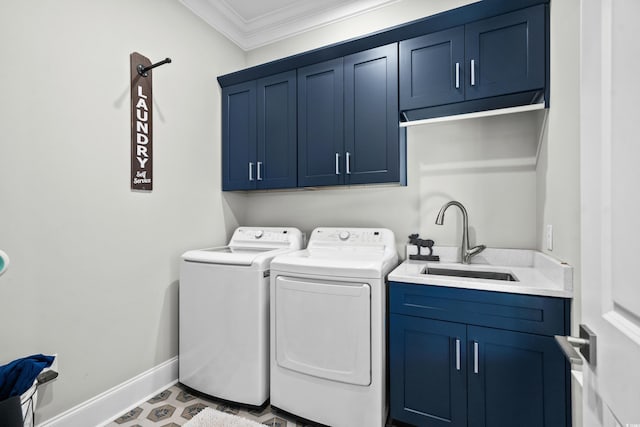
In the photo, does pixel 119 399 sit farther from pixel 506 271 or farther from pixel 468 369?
pixel 506 271

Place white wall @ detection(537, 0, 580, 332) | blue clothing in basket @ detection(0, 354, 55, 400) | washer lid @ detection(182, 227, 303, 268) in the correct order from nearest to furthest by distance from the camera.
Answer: blue clothing in basket @ detection(0, 354, 55, 400)
white wall @ detection(537, 0, 580, 332)
washer lid @ detection(182, 227, 303, 268)

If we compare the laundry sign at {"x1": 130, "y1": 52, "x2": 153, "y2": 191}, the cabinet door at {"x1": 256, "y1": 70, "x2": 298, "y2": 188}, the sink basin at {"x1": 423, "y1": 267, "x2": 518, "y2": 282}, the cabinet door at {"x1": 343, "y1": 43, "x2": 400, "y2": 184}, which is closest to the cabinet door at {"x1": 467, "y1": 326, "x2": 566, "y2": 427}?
the sink basin at {"x1": 423, "y1": 267, "x2": 518, "y2": 282}

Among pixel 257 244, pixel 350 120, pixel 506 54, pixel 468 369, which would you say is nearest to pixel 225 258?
pixel 257 244

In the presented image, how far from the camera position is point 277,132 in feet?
7.93

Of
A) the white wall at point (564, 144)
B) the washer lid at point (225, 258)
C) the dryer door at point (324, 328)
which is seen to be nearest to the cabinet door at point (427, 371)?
the dryer door at point (324, 328)

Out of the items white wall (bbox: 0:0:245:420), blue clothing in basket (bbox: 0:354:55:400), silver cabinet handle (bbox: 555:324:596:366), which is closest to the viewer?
silver cabinet handle (bbox: 555:324:596:366)

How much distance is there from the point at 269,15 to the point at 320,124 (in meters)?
1.30

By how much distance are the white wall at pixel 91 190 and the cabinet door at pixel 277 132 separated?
519 millimetres

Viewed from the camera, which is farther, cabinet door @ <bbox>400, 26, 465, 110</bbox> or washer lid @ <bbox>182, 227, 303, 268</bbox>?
washer lid @ <bbox>182, 227, 303, 268</bbox>

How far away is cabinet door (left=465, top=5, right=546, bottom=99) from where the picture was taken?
1.59 meters

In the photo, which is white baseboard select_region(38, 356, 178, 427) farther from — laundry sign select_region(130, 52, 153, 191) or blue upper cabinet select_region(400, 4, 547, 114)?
blue upper cabinet select_region(400, 4, 547, 114)

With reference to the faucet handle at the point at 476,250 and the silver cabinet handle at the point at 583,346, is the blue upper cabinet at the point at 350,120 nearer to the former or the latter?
the faucet handle at the point at 476,250

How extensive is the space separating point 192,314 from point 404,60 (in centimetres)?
222

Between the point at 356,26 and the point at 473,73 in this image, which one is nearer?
the point at 473,73
